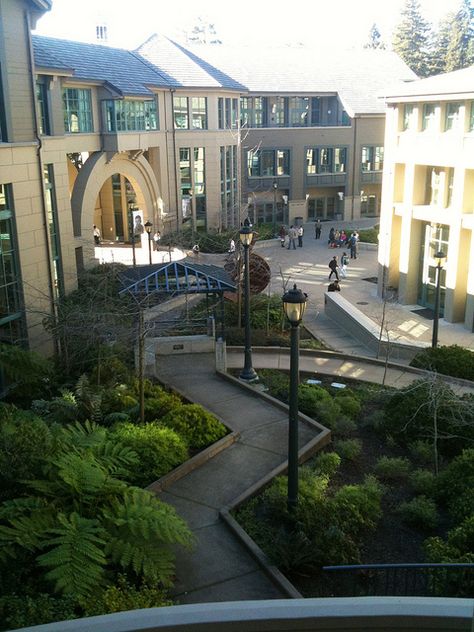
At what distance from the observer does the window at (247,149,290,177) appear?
2010 inches

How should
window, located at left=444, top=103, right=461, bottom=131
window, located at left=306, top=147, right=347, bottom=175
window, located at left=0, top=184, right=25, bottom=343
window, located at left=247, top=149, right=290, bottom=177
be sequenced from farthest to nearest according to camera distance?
window, located at left=306, top=147, right=347, bottom=175 → window, located at left=247, top=149, right=290, bottom=177 → window, located at left=444, top=103, right=461, bottom=131 → window, located at left=0, top=184, right=25, bottom=343

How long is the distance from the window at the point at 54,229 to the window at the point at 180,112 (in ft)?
66.5

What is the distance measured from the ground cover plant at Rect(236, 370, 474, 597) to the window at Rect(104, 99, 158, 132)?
22401 mm

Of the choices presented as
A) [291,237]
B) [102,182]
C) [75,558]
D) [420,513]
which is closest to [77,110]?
[102,182]

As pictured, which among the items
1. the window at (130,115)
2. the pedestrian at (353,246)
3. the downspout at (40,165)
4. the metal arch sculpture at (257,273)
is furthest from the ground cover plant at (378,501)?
the pedestrian at (353,246)

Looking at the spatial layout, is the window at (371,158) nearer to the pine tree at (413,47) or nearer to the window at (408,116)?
the pine tree at (413,47)

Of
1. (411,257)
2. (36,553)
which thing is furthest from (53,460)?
(411,257)

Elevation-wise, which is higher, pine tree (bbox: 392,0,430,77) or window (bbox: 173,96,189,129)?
pine tree (bbox: 392,0,430,77)

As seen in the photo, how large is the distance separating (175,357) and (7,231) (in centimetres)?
566

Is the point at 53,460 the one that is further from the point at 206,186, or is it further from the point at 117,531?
the point at 206,186

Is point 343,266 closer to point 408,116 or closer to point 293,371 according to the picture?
point 408,116

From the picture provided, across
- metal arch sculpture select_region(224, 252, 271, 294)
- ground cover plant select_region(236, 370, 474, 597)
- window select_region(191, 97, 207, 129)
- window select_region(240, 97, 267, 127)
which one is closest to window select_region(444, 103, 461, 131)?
metal arch sculpture select_region(224, 252, 271, 294)

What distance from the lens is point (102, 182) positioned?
107 ft

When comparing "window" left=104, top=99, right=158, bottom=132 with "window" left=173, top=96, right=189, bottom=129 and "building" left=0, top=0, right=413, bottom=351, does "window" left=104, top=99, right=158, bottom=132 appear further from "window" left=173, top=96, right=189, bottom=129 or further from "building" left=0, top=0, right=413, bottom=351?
"window" left=173, top=96, right=189, bottom=129
